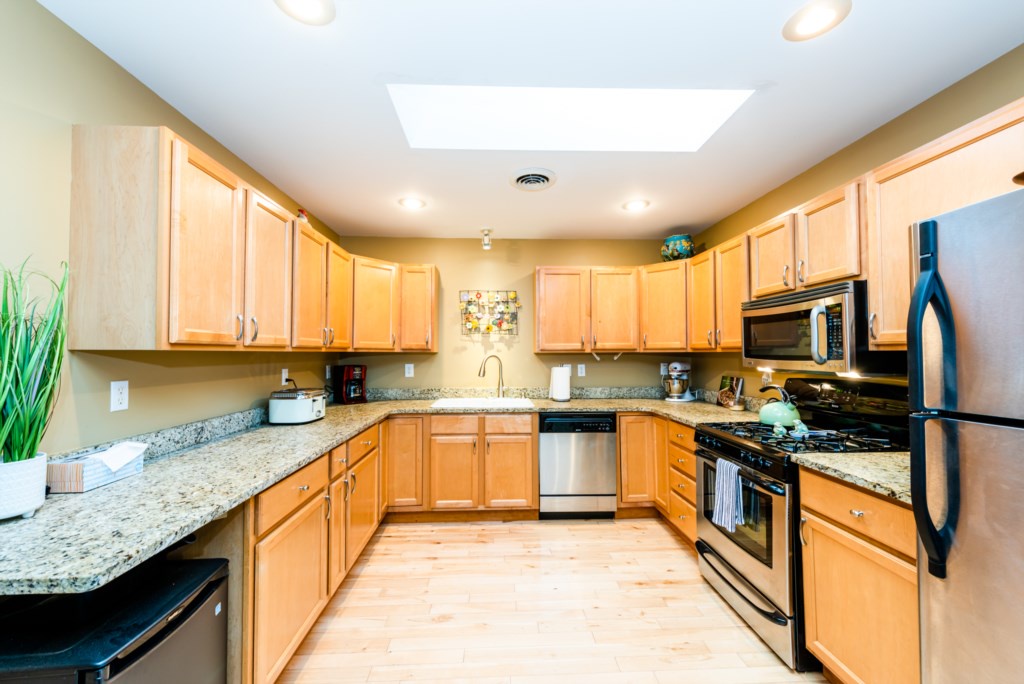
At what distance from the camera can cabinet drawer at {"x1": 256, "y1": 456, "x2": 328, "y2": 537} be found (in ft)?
4.55

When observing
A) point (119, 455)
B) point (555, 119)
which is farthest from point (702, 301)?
point (119, 455)

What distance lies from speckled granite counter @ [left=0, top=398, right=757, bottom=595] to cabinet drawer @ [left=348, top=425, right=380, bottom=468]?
17 centimetres

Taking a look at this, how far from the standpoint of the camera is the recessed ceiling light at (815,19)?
1.28 m

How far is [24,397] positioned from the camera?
3.49ft

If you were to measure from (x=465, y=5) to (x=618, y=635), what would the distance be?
2.65 metres

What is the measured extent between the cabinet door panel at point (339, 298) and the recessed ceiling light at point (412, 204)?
570mm

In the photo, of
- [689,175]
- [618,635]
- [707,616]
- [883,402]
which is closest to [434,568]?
[618,635]

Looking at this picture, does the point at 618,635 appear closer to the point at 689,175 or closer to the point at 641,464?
the point at 641,464

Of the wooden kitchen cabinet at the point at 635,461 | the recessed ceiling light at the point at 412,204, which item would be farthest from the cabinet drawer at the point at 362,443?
the wooden kitchen cabinet at the point at 635,461

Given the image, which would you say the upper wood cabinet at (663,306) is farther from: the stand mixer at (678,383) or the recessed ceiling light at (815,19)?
the recessed ceiling light at (815,19)

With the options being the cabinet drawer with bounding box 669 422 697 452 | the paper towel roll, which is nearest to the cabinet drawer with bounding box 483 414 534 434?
the paper towel roll

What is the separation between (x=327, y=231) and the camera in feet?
11.4

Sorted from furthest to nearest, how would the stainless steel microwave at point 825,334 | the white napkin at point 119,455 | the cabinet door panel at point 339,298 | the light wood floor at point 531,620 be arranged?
the cabinet door panel at point 339,298, the stainless steel microwave at point 825,334, the light wood floor at point 531,620, the white napkin at point 119,455

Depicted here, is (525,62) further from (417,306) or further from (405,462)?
(405,462)
